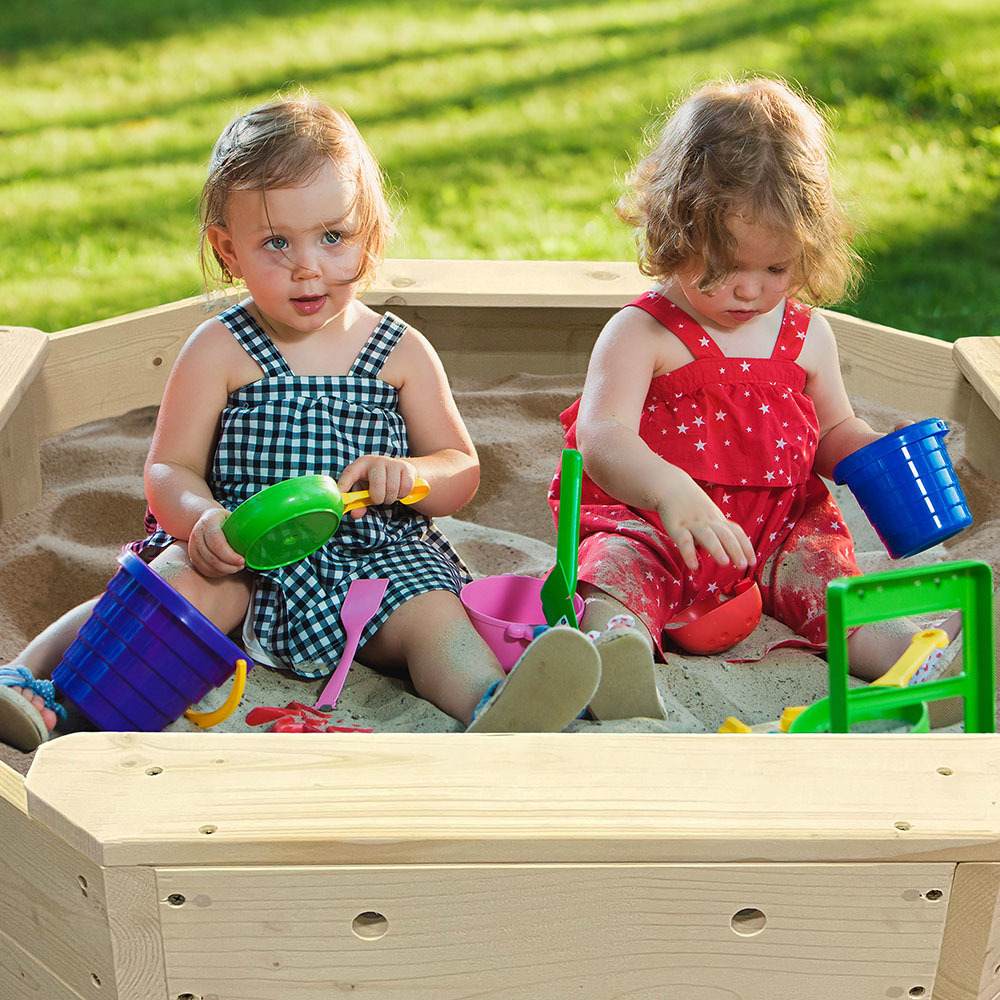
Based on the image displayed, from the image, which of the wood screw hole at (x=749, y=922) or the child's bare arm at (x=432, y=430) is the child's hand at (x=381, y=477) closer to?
the child's bare arm at (x=432, y=430)

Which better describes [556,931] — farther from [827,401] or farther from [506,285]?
[506,285]

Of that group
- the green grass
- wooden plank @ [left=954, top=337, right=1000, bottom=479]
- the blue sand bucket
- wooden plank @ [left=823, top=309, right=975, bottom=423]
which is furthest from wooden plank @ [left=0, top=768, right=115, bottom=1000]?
the green grass

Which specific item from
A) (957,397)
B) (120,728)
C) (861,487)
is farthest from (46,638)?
(957,397)

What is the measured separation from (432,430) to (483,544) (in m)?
0.29

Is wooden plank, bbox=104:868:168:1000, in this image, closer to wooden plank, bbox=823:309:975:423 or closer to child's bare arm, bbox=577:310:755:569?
child's bare arm, bbox=577:310:755:569

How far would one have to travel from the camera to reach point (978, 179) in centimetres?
432

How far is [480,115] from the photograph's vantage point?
16.4 ft

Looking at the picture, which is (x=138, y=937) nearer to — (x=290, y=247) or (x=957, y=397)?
(x=290, y=247)

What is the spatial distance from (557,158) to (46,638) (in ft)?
11.0

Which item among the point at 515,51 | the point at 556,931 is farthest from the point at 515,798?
the point at 515,51

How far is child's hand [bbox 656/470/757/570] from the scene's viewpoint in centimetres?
147

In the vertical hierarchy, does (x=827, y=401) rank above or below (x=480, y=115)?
below

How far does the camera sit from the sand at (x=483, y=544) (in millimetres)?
1585

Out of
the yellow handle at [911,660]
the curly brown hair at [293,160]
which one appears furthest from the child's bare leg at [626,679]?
the curly brown hair at [293,160]
